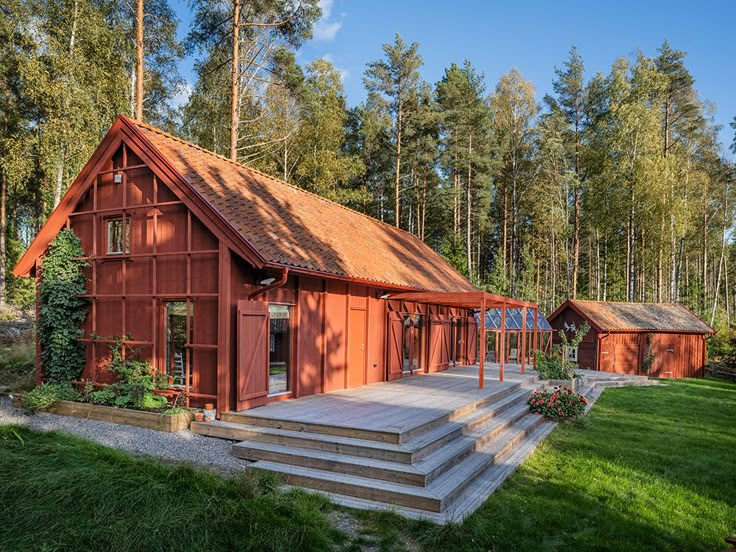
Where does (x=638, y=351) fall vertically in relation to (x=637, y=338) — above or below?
below

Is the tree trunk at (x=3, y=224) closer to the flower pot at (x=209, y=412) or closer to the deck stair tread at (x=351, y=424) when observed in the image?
the flower pot at (x=209, y=412)

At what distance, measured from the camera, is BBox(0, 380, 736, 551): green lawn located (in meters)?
Result: 4.32

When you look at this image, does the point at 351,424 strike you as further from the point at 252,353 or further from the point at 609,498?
the point at 609,498

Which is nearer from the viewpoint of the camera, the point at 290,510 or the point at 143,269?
the point at 290,510

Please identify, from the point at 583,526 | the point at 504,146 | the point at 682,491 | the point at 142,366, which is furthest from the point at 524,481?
the point at 504,146

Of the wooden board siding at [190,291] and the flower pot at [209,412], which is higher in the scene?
the wooden board siding at [190,291]

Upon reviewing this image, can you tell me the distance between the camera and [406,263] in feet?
50.3

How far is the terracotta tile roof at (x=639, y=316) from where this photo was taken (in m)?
23.3

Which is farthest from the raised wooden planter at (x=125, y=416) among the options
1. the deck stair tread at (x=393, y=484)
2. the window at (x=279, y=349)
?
the deck stair tread at (x=393, y=484)

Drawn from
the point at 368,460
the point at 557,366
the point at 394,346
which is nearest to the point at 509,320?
the point at 557,366

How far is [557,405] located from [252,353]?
21.7ft

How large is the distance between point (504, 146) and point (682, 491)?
2508 cm

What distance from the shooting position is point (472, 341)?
63.6ft

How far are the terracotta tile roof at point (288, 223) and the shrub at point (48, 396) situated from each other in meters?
4.70
